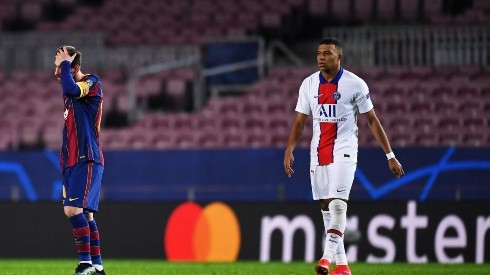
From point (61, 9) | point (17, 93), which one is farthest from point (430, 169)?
point (61, 9)

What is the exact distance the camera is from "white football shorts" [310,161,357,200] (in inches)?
384

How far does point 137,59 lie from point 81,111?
14.7 m

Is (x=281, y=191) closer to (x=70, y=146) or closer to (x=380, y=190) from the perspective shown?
(x=380, y=190)

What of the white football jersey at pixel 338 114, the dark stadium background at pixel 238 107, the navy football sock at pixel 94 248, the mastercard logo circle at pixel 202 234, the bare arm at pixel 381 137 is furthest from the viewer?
the dark stadium background at pixel 238 107

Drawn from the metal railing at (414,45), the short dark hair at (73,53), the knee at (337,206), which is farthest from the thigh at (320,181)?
the metal railing at (414,45)

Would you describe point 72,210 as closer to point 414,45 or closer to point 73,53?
point 73,53

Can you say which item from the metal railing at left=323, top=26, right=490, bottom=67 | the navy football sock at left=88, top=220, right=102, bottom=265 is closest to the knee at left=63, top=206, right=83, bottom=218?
the navy football sock at left=88, top=220, right=102, bottom=265

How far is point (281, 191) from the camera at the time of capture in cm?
1814

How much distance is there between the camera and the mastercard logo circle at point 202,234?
50.0 feet

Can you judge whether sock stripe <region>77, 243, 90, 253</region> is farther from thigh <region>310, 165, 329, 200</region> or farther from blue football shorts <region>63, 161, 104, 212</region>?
thigh <region>310, 165, 329, 200</region>

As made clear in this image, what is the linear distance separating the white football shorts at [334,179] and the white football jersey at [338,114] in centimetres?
5

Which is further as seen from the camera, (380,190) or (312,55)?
(312,55)

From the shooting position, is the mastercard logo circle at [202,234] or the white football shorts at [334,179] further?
the mastercard logo circle at [202,234]

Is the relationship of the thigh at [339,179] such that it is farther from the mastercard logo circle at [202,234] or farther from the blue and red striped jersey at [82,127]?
the mastercard logo circle at [202,234]
